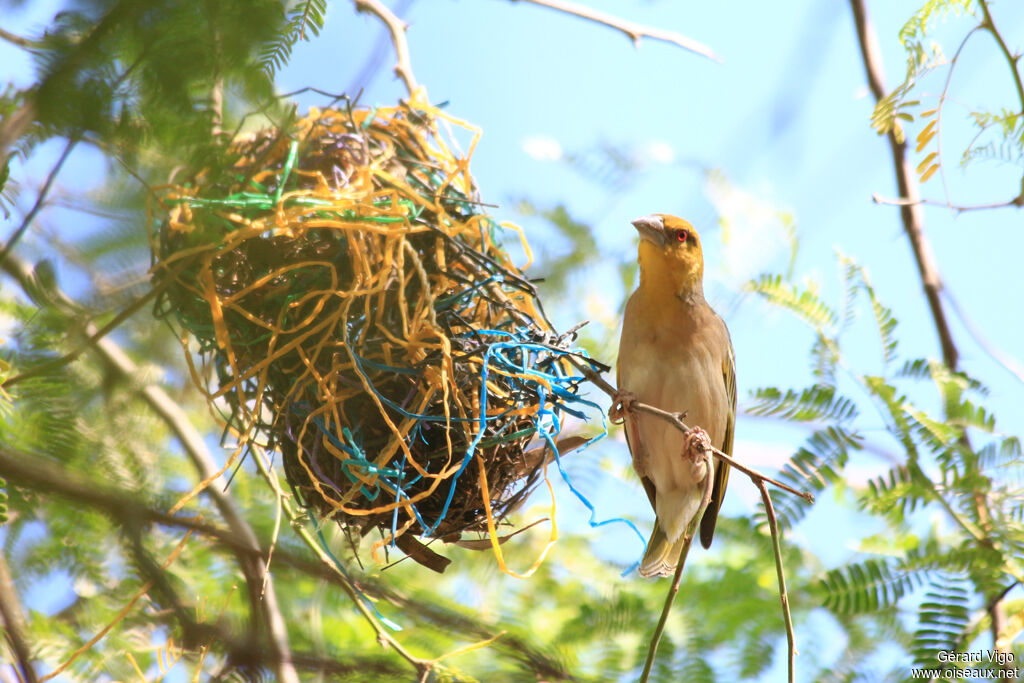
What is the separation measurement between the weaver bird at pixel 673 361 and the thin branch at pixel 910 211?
2.72 feet

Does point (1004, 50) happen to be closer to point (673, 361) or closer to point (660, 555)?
point (673, 361)

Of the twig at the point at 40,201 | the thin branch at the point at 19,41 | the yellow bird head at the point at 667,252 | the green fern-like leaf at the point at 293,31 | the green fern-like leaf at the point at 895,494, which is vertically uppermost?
the yellow bird head at the point at 667,252

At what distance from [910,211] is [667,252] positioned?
1042 mm

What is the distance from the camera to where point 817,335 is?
3012mm

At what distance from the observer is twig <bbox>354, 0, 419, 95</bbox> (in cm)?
244

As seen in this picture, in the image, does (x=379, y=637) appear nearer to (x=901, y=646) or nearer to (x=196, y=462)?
(x=196, y=462)

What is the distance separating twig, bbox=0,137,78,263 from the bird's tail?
7.25ft

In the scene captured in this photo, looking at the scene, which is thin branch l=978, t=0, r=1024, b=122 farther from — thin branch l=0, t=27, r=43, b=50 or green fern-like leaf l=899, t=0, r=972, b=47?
thin branch l=0, t=27, r=43, b=50

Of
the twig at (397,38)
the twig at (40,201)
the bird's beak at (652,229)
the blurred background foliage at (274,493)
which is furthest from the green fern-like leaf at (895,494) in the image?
the twig at (40,201)

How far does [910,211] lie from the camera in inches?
125

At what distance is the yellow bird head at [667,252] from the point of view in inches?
106

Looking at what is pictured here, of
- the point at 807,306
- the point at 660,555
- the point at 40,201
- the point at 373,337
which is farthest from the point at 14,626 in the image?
the point at 807,306

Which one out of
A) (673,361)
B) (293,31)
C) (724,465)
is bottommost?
(293,31)

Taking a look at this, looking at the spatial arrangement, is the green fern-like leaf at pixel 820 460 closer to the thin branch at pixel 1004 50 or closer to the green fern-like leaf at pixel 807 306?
the green fern-like leaf at pixel 807 306
